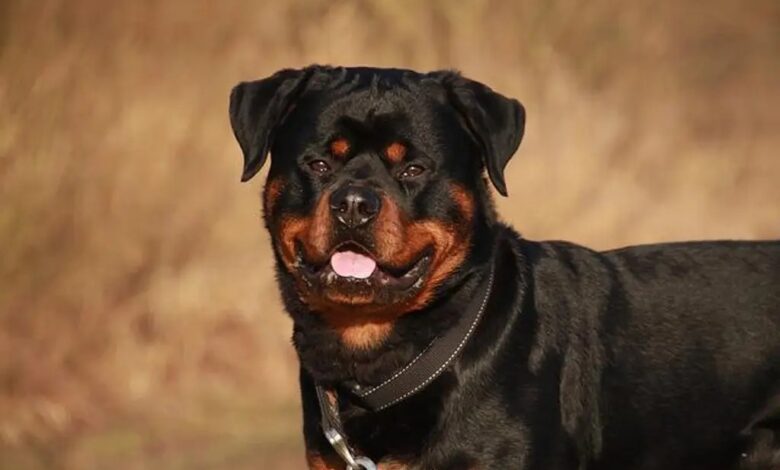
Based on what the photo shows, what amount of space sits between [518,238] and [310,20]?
2.90 meters

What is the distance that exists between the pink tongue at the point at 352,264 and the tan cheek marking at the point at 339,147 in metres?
0.29

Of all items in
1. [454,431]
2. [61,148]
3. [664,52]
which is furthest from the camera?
[664,52]

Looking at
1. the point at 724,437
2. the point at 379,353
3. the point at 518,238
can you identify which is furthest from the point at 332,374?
the point at 724,437

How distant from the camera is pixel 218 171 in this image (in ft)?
22.5

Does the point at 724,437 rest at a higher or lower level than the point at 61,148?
lower

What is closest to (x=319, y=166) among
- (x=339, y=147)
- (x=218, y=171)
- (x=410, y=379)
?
(x=339, y=147)

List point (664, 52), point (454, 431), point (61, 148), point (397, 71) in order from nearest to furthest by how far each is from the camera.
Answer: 1. point (454, 431)
2. point (397, 71)
3. point (61, 148)
4. point (664, 52)

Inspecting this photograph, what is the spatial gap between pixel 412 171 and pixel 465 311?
0.43 meters

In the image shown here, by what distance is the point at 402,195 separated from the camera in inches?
159

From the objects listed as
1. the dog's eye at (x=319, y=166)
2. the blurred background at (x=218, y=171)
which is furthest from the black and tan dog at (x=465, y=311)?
the blurred background at (x=218, y=171)

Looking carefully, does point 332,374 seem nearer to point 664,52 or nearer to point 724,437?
point 724,437

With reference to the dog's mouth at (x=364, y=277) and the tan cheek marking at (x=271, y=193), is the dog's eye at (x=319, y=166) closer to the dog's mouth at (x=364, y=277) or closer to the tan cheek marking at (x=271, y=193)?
the tan cheek marking at (x=271, y=193)

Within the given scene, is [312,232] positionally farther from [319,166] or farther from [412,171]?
[412,171]

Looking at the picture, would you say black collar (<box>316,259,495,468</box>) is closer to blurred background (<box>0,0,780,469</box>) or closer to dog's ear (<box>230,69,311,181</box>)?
dog's ear (<box>230,69,311,181</box>)
